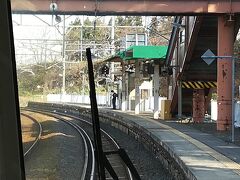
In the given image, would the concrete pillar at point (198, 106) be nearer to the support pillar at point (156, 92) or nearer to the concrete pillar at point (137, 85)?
the support pillar at point (156, 92)

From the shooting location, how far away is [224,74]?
65.2 ft

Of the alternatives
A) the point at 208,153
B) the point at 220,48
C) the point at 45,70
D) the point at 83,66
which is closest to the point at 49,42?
the point at 45,70

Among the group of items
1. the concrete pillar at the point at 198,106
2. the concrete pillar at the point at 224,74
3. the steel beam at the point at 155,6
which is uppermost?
the steel beam at the point at 155,6

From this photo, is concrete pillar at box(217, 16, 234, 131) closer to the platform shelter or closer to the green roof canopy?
the platform shelter

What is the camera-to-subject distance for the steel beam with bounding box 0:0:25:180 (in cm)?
241

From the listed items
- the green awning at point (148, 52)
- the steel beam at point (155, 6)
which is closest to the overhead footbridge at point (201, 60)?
the steel beam at point (155, 6)

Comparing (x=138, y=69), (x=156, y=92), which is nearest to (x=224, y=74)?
(x=156, y=92)

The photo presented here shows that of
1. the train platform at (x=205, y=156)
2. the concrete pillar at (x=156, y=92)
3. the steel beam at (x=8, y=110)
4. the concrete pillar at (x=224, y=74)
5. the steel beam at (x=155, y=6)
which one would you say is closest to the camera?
the steel beam at (x=8, y=110)

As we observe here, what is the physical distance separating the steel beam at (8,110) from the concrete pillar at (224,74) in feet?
58.5

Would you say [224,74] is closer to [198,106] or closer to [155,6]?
[155,6]

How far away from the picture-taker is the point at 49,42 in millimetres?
2830

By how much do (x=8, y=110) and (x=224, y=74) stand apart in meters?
18.0

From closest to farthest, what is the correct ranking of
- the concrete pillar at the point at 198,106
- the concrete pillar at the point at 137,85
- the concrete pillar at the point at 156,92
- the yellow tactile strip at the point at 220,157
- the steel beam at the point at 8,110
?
the steel beam at the point at 8,110 → the yellow tactile strip at the point at 220,157 → the concrete pillar at the point at 198,106 → the concrete pillar at the point at 156,92 → the concrete pillar at the point at 137,85

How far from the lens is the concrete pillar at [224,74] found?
19781mm
